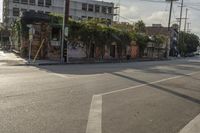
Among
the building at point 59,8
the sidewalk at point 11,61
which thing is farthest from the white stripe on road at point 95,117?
the building at point 59,8

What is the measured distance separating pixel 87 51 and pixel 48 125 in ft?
114

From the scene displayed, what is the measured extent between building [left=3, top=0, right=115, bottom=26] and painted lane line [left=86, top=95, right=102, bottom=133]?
249ft

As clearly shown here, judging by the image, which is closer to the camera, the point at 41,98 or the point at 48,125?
the point at 48,125

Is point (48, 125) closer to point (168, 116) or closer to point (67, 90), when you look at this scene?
point (168, 116)

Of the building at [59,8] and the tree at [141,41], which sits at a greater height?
the building at [59,8]

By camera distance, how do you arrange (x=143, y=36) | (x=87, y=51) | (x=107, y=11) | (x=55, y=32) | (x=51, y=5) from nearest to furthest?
(x=55, y=32), (x=87, y=51), (x=143, y=36), (x=51, y=5), (x=107, y=11)

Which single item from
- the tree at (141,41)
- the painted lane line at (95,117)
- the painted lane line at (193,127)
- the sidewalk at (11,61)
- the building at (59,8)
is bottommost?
the painted lane line at (193,127)

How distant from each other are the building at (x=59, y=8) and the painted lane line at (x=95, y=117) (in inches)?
2982

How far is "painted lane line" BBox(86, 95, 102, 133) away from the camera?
24.1 feet

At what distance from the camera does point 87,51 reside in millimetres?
41938

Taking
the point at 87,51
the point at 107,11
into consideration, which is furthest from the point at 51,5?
the point at 87,51

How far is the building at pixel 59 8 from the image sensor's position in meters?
87.9

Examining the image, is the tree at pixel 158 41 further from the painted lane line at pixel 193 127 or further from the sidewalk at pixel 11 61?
the painted lane line at pixel 193 127

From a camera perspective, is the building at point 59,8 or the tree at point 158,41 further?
the building at point 59,8
